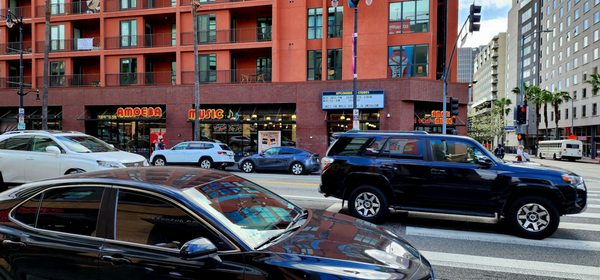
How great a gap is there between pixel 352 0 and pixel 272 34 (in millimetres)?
10195

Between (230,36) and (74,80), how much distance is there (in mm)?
14052

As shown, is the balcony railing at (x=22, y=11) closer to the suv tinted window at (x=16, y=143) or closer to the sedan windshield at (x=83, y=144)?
the suv tinted window at (x=16, y=143)

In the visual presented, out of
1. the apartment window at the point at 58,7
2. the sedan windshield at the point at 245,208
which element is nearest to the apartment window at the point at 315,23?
the apartment window at the point at 58,7

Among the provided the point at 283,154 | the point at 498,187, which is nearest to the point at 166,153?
the point at 283,154

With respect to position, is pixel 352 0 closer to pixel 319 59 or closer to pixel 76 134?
pixel 319 59

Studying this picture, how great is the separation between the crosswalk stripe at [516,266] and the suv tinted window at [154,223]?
11.9ft

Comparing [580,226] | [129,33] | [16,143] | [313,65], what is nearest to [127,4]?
[129,33]

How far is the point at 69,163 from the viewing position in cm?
909

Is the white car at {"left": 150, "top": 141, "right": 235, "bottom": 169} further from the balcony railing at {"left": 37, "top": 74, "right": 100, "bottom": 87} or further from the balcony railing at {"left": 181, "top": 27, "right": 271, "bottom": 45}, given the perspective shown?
the balcony railing at {"left": 37, "top": 74, "right": 100, "bottom": 87}

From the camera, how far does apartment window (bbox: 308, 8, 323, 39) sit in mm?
26242

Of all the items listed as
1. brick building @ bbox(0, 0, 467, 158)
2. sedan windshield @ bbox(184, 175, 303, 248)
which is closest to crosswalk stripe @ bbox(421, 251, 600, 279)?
sedan windshield @ bbox(184, 175, 303, 248)

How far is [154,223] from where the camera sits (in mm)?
2832

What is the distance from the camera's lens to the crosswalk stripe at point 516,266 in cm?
473

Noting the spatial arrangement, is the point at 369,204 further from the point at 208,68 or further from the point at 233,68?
the point at 208,68
